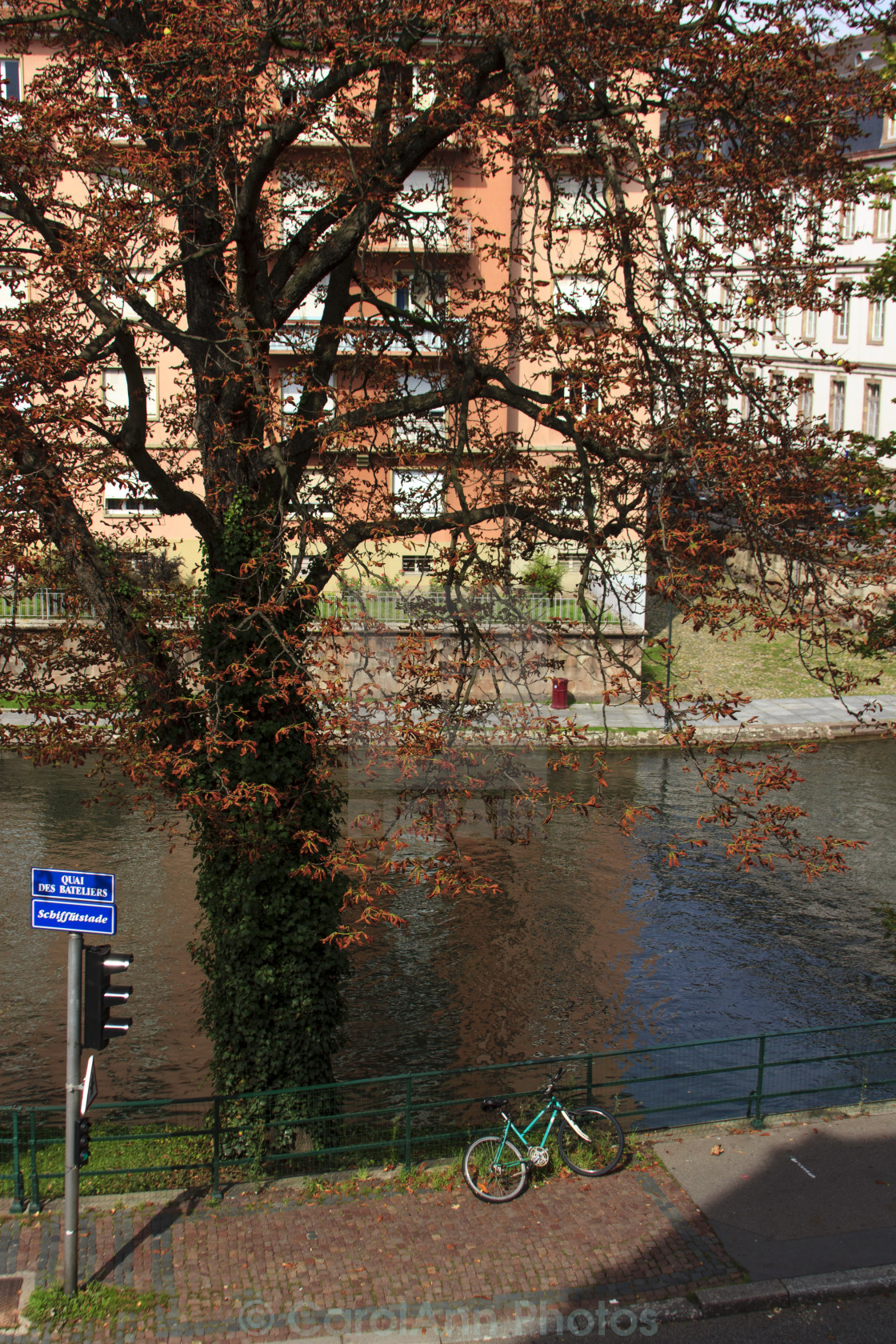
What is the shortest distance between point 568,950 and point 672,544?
7.70 m

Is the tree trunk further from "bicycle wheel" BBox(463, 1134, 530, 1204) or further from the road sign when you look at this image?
the road sign

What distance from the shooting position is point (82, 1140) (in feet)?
26.2

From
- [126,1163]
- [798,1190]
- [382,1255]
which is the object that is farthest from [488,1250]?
[126,1163]

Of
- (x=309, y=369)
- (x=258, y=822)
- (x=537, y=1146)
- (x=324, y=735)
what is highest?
(x=309, y=369)

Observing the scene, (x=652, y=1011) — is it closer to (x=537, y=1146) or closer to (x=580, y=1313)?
(x=537, y=1146)

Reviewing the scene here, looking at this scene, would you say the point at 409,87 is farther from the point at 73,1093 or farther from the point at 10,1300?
the point at 10,1300

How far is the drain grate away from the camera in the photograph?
7348mm

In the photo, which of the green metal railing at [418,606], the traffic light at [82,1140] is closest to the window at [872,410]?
the green metal railing at [418,606]

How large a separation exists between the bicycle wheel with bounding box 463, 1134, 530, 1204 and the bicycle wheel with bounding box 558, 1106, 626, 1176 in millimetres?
479

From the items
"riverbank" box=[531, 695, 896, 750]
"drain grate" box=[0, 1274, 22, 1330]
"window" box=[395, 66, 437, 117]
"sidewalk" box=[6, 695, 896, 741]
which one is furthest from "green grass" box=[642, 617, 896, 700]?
"drain grate" box=[0, 1274, 22, 1330]

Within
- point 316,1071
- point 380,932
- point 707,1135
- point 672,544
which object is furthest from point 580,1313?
point 380,932

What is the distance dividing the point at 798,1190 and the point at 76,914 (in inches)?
234

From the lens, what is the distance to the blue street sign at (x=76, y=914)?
311 inches

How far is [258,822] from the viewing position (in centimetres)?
1037
